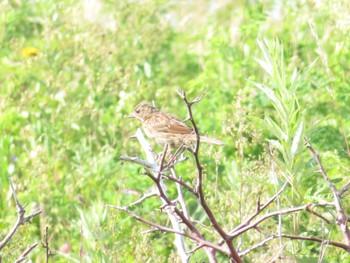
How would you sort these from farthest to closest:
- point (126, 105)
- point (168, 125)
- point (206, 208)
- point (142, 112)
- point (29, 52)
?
point (29, 52) < point (126, 105) < point (142, 112) < point (168, 125) < point (206, 208)

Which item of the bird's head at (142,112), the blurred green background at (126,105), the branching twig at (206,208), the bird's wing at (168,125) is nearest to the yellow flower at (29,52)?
the blurred green background at (126,105)

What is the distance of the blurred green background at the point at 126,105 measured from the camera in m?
5.25

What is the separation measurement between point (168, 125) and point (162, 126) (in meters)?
0.07

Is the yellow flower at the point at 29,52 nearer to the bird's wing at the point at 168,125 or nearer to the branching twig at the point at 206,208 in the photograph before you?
the bird's wing at the point at 168,125

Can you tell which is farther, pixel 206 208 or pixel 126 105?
pixel 126 105

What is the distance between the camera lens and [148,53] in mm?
8617

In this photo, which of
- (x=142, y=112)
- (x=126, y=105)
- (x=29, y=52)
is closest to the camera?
(x=142, y=112)

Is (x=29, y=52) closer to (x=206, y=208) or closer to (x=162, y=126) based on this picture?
(x=162, y=126)

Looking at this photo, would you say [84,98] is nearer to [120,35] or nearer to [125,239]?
[120,35]

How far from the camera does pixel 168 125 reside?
6305 mm

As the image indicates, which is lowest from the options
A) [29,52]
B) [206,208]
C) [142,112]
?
[29,52]

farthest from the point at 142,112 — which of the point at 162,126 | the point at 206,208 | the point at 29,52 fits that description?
the point at 206,208

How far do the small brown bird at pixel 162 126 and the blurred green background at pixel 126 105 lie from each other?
19 cm

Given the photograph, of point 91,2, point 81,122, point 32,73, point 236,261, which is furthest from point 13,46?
point 236,261
